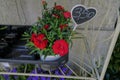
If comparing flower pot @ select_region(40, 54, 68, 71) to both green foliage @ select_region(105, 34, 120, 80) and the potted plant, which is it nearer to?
the potted plant

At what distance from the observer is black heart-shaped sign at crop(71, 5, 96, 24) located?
2.95ft

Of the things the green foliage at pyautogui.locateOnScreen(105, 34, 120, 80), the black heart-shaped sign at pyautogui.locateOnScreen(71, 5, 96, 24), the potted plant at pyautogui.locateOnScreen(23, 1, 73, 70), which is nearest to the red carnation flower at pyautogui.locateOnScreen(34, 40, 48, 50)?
the potted plant at pyautogui.locateOnScreen(23, 1, 73, 70)

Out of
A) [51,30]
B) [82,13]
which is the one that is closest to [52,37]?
[51,30]

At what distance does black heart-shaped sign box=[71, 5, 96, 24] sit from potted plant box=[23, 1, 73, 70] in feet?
0.10

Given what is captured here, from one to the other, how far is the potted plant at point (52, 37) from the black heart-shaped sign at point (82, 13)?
3 cm

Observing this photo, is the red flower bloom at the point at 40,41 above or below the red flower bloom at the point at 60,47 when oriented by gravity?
above

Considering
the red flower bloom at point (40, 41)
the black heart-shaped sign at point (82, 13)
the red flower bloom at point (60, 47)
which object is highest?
the black heart-shaped sign at point (82, 13)

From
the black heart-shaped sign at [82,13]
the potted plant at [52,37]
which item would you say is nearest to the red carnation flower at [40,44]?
the potted plant at [52,37]

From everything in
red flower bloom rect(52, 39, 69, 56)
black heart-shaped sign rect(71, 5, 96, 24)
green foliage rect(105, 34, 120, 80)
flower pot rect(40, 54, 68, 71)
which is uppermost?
black heart-shaped sign rect(71, 5, 96, 24)

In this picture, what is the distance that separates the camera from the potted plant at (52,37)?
0.84 metres

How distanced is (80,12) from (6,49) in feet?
1.50

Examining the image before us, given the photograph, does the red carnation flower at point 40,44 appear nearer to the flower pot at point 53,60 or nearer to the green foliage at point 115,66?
the flower pot at point 53,60

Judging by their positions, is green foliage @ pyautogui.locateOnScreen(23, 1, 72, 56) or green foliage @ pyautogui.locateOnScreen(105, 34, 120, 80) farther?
green foliage @ pyautogui.locateOnScreen(105, 34, 120, 80)

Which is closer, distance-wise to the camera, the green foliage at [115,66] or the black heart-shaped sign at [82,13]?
the black heart-shaped sign at [82,13]
